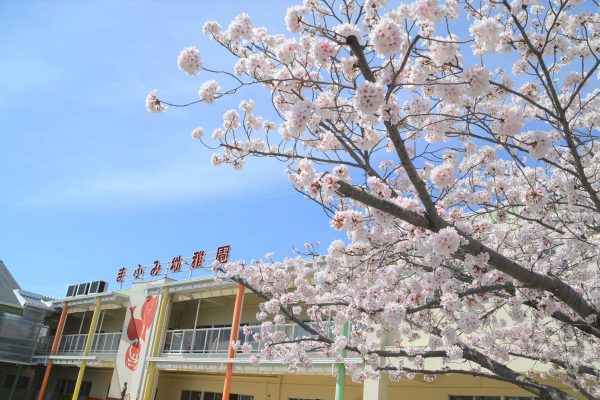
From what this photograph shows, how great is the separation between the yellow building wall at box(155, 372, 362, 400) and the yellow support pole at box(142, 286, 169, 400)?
2.41 meters

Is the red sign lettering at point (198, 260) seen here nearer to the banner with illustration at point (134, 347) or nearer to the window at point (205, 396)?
the banner with illustration at point (134, 347)

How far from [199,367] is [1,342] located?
12.8 meters

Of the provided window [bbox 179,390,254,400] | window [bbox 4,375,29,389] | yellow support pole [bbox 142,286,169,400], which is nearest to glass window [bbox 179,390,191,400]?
window [bbox 179,390,254,400]

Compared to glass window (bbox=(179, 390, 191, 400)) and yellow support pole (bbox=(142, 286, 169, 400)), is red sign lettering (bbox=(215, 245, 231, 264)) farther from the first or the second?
glass window (bbox=(179, 390, 191, 400))

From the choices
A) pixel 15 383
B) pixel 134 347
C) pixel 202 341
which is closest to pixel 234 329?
pixel 202 341

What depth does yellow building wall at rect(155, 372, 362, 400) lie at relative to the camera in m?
13.3

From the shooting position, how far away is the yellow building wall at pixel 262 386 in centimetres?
1332

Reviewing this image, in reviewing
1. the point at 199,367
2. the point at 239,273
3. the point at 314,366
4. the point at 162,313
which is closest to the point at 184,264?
the point at 162,313

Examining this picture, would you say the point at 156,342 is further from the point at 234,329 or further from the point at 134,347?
the point at 234,329

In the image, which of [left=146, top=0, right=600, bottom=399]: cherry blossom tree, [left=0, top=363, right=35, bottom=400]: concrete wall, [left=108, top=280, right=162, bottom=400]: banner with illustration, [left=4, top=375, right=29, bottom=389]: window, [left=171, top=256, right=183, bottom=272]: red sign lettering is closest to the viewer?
[left=146, top=0, right=600, bottom=399]: cherry blossom tree

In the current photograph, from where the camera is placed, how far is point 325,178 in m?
3.64

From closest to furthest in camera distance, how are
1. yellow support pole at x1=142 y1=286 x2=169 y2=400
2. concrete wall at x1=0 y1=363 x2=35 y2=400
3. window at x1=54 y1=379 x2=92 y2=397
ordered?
1. yellow support pole at x1=142 y1=286 x2=169 y2=400
2. window at x1=54 y1=379 x2=92 y2=397
3. concrete wall at x1=0 y1=363 x2=35 y2=400

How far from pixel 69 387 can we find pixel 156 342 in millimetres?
10333

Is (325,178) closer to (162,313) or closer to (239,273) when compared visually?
(239,273)
